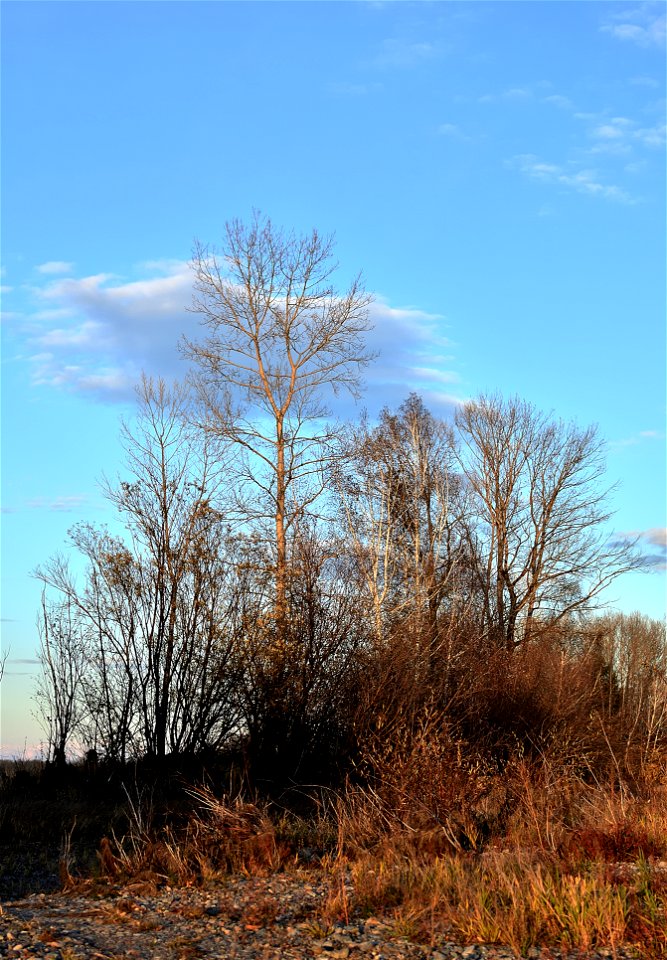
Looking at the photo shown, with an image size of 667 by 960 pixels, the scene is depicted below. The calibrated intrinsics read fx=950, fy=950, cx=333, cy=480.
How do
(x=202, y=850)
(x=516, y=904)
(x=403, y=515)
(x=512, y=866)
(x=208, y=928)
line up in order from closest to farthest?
(x=516, y=904) < (x=208, y=928) < (x=512, y=866) < (x=202, y=850) < (x=403, y=515)

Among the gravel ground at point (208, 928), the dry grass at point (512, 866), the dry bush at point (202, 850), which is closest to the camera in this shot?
the gravel ground at point (208, 928)

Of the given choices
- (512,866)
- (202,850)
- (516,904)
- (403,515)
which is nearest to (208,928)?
(202,850)

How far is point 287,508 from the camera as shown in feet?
61.3

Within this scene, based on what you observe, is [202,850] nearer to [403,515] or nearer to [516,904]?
[516,904]

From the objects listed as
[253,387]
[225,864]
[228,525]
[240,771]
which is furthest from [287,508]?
[225,864]

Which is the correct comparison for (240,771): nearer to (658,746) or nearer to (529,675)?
(529,675)

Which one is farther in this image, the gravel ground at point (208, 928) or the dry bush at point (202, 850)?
the dry bush at point (202, 850)

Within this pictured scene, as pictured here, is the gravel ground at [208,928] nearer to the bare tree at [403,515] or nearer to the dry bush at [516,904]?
the dry bush at [516,904]

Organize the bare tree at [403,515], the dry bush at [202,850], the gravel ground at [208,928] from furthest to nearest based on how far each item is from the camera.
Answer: the bare tree at [403,515] < the dry bush at [202,850] < the gravel ground at [208,928]

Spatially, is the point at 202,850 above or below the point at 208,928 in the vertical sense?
above

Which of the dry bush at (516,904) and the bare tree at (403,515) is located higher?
the bare tree at (403,515)

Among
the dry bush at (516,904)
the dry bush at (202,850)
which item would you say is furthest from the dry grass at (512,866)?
the dry bush at (202,850)

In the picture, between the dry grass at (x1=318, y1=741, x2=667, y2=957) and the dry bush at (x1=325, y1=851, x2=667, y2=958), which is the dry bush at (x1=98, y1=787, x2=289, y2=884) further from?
the dry bush at (x1=325, y1=851, x2=667, y2=958)

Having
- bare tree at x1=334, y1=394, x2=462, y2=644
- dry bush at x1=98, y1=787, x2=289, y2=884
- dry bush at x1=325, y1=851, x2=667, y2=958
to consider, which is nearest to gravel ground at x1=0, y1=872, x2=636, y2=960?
dry bush at x1=325, y1=851, x2=667, y2=958
